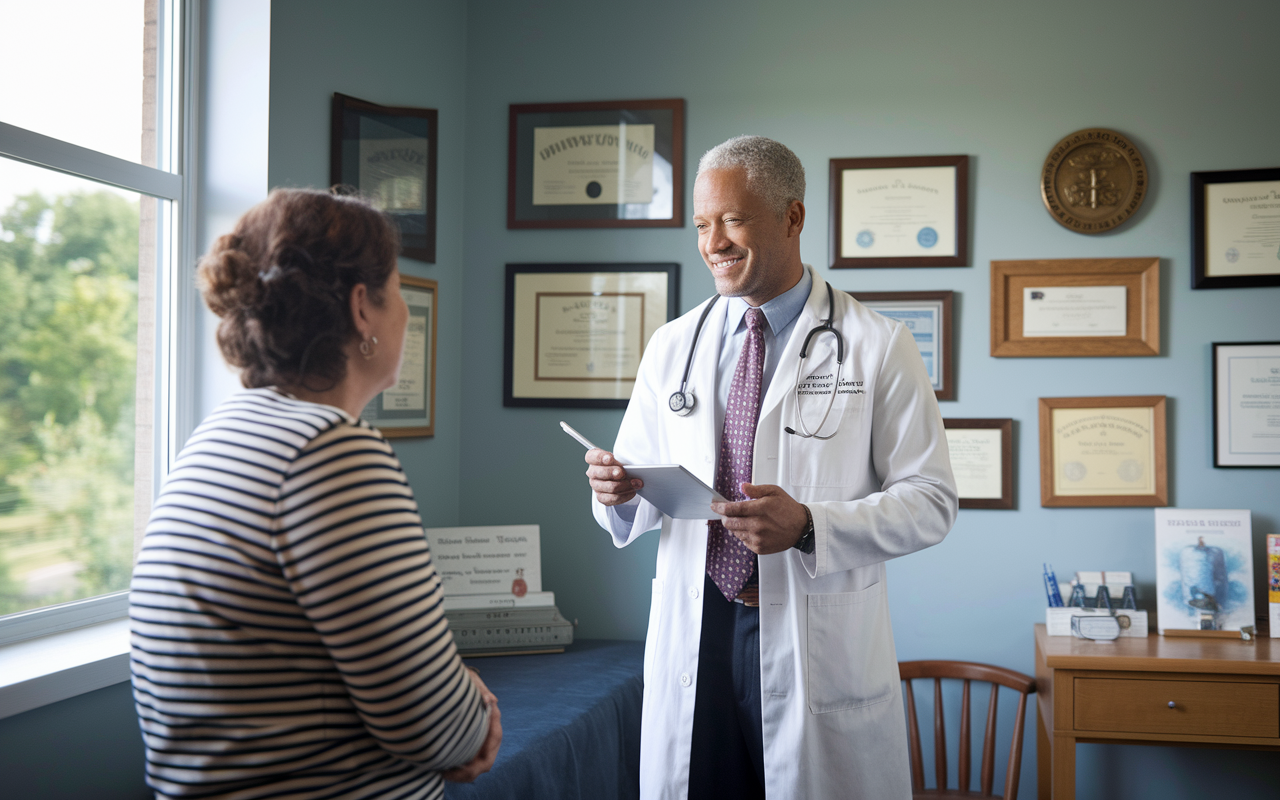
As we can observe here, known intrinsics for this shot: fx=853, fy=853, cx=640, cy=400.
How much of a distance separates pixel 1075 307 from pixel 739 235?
4.81 feet

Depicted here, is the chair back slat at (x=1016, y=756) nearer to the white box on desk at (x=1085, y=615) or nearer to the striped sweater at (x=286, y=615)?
the white box on desk at (x=1085, y=615)

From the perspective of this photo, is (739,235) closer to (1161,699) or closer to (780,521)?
(780,521)

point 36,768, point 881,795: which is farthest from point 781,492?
point 36,768

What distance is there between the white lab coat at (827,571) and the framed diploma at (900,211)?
41.3 inches

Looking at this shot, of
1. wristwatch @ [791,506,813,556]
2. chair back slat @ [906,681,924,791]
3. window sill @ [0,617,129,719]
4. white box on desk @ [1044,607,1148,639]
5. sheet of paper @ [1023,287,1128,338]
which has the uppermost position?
sheet of paper @ [1023,287,1128,338]

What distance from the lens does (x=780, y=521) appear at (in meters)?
1.39

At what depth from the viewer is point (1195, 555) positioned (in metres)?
2.42

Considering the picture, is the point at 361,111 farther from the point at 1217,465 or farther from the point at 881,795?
the point at 1217,465

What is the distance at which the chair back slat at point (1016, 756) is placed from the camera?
237 cm

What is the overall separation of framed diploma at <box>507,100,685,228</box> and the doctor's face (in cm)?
113

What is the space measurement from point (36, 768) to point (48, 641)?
266 mm

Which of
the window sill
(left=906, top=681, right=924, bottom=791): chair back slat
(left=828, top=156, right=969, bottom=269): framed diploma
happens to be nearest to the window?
the window sill

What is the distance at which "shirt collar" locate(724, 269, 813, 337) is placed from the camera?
5.61ft

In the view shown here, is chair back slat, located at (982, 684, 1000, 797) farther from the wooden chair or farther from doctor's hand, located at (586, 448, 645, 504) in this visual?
doctor's hand, located at (586, 448, 645, 504)
